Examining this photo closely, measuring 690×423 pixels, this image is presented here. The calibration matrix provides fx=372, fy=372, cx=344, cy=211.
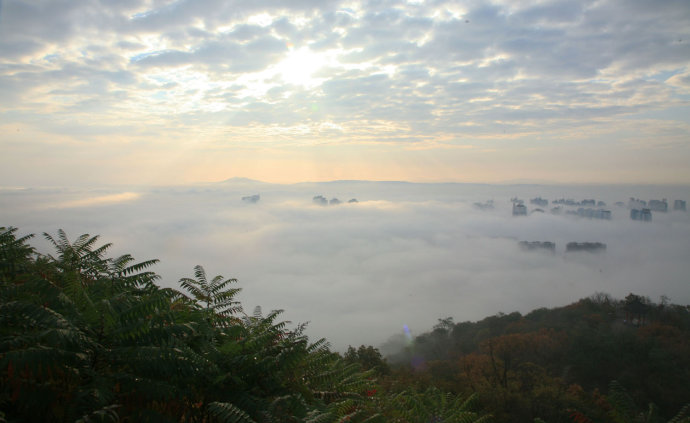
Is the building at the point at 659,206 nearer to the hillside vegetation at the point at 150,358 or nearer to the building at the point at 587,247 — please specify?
the building at the point at 587,247

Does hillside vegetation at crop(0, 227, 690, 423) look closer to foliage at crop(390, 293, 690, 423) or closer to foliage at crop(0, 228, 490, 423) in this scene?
foliage at crop(0, 228, 490, 423)

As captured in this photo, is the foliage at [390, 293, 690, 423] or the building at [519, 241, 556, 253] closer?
the foliage at [390, 293, 690, 423]

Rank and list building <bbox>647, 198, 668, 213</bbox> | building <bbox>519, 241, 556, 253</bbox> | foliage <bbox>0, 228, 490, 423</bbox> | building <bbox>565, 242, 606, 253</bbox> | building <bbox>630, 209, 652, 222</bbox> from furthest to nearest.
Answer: building <bbox>647, 198, 668, 213</bbox> → building <bbox>630, 209, 652, 222</bbox> → building <bbox>519, 241, 556, 253</bbox> → building <bbox>565, 242, 606, 253</bbox> → foliage <bbox>0, 228, 490, 423</bbox>

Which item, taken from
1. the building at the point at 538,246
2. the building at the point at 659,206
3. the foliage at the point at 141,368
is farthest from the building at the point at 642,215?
the foliage at the point at 141,368

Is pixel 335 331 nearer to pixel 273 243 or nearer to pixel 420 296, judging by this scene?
pixel 420 296

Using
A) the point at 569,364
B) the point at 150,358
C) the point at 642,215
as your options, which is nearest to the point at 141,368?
the point at 150,358

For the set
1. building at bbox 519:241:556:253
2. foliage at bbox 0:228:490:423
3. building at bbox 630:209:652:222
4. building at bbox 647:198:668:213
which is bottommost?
building at bbox 519:241:556:253

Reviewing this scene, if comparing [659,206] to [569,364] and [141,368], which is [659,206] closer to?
[569,364]

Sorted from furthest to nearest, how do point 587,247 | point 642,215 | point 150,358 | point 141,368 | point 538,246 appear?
1. point 642,215
2. point 538,246
3. point 587,247
4. point 141,368
5. point 150,358

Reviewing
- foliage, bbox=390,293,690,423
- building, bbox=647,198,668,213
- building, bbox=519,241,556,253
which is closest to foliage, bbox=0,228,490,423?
foliage, bbox=390,293,690,423

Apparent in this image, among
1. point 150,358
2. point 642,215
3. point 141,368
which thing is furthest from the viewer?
point 642,215

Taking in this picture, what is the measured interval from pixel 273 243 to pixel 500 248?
10343 centimetres

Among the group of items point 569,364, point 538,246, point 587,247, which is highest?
point 569,364

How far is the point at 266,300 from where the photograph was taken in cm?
9044
